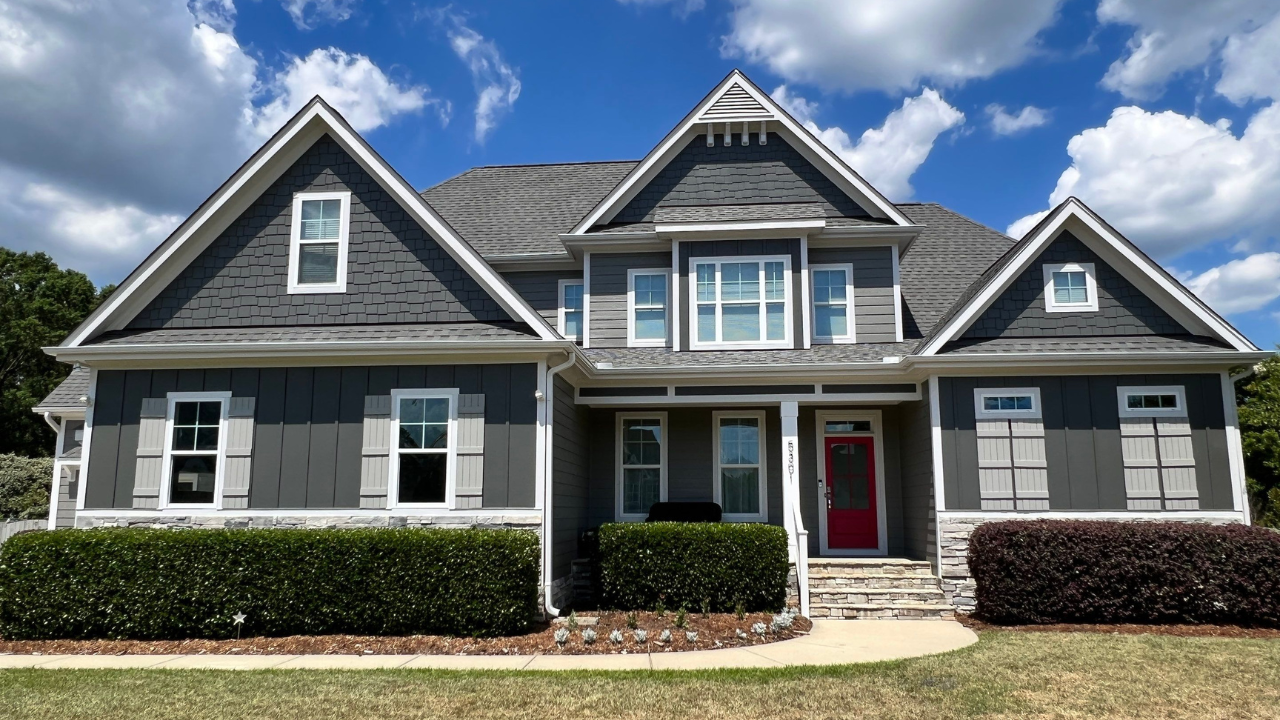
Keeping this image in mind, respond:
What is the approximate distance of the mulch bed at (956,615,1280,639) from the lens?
9453mm

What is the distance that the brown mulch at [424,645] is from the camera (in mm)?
9016

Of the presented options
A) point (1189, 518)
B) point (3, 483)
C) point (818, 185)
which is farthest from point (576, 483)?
point (3, 483)

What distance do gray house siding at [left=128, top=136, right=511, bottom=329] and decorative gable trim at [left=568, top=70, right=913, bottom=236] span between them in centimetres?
305

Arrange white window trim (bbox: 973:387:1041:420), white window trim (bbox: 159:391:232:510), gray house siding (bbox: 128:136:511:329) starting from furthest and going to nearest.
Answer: white window trim (bbox: 973:387:1041:420), gray house siding (bbox: 128:136:511:329), white window trim (bbox: 159:391:232:510)

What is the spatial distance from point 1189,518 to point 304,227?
12.5 m

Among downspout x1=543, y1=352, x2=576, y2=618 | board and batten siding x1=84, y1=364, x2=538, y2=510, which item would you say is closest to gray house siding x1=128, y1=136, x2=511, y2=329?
board and batten siding x1=84, y1=364, x2=538, y2=510

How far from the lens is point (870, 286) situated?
13.7m

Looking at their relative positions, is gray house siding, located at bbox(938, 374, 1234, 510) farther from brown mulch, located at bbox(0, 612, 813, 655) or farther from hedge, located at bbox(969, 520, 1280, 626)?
brown mulch, located at bbox(0, 612, 813, 655)

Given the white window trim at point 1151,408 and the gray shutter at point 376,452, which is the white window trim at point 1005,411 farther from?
the gray shutter at point 376,452

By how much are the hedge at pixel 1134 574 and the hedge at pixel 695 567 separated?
265 cm

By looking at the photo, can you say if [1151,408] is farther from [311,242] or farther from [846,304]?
[311,242]

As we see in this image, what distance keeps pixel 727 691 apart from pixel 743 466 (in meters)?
6.82

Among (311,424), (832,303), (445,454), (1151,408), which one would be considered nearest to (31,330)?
(311,424)

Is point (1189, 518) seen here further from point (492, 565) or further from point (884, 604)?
point (492, 565)
